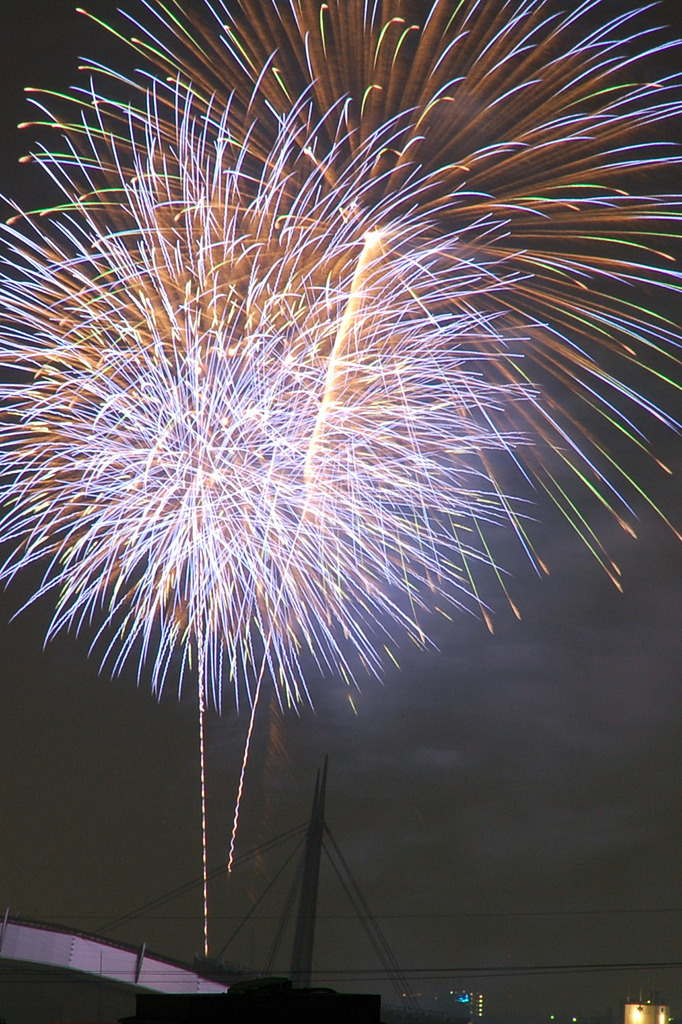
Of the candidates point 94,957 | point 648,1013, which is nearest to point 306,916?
point 94,957

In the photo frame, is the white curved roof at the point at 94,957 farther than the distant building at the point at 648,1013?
No

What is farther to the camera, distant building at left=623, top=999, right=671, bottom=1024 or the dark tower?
distant building at left=623, top=999, right=671, bottom=1024

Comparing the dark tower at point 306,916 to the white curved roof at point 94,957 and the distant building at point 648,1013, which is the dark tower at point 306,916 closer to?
the white curved roof at point 94,957

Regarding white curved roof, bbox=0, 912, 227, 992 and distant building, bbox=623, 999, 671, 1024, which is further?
distant building, bbox=623, 999, 671, 1024

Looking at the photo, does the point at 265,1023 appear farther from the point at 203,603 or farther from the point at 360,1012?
the point at 203,603

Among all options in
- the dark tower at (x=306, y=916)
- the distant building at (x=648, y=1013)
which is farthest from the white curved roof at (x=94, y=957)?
the distant building at (x=648, y=1013)

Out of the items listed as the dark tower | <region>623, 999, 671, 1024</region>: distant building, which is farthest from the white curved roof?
<region>623, 999, 671, 1024</region>: distant building

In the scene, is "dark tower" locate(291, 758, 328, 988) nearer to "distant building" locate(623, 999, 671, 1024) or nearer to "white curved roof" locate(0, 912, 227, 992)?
"white curved roof" locate(0, 912, 227, 992)
